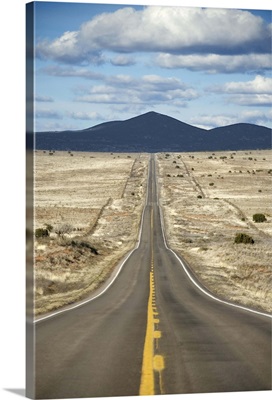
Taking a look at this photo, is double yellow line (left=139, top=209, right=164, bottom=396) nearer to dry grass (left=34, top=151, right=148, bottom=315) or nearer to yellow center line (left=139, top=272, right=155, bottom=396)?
yellow center line (left=139, top=272, right=155, bottom=396)

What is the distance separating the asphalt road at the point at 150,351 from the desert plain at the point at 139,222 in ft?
9.93

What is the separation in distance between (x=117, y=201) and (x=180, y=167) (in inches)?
516

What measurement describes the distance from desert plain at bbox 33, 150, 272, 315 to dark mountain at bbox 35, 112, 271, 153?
8.71 feet

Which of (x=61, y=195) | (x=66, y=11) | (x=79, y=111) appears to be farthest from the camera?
(x=61, y=195)

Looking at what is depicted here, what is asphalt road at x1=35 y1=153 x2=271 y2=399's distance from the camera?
1408 cm

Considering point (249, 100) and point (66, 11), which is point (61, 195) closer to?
point (249, 100)

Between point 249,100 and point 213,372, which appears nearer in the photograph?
point 213,372

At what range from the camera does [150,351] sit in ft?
51.0

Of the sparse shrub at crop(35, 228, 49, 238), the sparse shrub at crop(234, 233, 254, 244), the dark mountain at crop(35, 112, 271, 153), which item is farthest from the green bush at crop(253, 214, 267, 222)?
the sparse shrub at crop(35, 228, 49, 238)

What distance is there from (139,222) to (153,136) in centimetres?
1818

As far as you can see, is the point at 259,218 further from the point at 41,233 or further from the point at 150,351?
the point at 150,351

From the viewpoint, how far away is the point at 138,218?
5331cm

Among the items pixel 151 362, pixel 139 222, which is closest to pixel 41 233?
pixel 139 222
